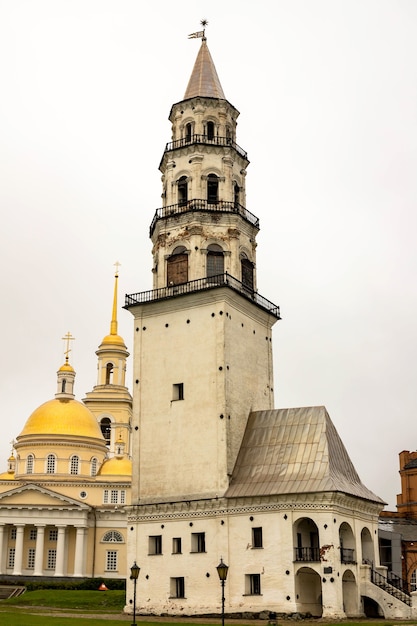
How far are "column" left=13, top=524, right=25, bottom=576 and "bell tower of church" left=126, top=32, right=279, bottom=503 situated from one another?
2981cm

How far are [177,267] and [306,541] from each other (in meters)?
17.1

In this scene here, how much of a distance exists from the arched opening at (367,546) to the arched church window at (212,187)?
821 inches

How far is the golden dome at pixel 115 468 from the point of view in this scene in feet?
252

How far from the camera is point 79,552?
71062 millimetres

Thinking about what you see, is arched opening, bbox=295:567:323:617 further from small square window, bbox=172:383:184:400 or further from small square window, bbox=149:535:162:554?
small square window, bbox=172:383:184:400

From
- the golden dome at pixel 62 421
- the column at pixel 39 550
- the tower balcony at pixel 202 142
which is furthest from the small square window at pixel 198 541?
the golden dome at pixel 62 421

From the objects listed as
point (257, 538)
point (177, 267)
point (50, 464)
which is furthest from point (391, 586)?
point (50, 464)

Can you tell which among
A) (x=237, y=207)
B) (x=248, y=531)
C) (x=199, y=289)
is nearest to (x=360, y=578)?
(x=248, y=531)

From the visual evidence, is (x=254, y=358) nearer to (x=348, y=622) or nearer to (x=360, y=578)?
(x=360, y=578)

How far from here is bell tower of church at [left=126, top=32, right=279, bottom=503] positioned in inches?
1738

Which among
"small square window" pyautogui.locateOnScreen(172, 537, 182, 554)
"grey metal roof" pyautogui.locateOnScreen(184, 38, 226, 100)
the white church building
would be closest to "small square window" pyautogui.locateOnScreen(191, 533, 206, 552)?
the white church building

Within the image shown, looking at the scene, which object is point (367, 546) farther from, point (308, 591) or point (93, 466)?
point (93, 466)

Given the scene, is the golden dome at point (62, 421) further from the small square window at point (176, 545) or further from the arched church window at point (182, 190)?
the small square window at point (176, 545)

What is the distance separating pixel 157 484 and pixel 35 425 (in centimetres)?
3552
